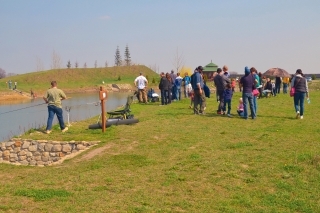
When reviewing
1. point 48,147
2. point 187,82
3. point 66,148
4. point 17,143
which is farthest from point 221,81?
point 17,143

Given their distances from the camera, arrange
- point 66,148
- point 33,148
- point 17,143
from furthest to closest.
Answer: point 17,143 < point 33,148 < point 66,148

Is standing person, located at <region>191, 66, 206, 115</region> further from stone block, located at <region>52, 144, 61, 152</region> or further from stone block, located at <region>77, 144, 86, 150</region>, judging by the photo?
stone block, located at <region>52, 144, 61, 152</region>

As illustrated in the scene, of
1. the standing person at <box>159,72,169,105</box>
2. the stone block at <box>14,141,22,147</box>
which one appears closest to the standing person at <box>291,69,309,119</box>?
the standing person at <box>159,72,169,105</box>

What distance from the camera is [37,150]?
10125 millimetres

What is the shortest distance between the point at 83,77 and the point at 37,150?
67.3m

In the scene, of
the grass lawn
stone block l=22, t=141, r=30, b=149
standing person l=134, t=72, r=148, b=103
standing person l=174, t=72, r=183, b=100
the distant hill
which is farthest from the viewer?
the distant hill

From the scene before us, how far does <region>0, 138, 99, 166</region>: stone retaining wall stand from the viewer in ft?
31.9

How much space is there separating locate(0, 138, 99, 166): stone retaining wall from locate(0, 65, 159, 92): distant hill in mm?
51655

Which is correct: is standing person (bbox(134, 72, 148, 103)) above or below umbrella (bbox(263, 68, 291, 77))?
below

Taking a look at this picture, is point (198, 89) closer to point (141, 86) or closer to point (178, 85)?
point (141, 86)

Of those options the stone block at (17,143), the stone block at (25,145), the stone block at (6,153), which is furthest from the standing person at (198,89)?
the stone block at (6,153)

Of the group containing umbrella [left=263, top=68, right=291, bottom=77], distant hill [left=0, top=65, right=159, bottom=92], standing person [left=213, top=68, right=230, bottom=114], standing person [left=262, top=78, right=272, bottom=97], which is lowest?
standing person [left=262, top=78, right=272, bottom=97]

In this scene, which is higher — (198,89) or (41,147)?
(198,89)

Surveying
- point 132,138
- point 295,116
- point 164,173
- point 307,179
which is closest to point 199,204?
point 164,173
